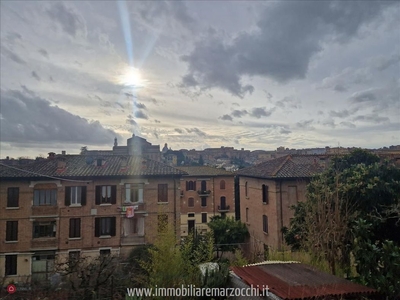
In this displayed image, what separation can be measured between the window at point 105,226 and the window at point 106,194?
123 cm

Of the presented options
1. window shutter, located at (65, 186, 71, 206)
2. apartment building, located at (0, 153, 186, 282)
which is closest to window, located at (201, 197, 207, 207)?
apartment building, located at (0, 153, 186, 282)

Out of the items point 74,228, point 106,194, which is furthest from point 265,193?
point 74,228

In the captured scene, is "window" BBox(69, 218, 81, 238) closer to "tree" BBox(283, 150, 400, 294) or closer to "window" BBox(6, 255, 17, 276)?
"window" BBox(6, 255, 17, 276)

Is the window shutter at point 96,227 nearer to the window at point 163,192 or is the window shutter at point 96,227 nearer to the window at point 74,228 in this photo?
the window at point 74,228

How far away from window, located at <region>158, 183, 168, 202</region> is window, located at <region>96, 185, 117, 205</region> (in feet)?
10.0

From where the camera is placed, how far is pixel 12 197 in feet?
63.1

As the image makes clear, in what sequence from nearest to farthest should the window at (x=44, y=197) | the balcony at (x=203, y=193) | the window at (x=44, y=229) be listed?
the window at (x=44, y=229)
the window at (x=44, y=197)
the balcony at (x=203, y=193)

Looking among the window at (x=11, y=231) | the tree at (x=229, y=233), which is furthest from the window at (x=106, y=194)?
the tree at (x=229, y=233)

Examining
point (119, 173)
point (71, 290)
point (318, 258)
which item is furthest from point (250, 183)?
point (71, 290)

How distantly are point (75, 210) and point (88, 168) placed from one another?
9.92 feet

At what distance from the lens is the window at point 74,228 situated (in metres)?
19.7

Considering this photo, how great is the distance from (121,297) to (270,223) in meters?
14.2

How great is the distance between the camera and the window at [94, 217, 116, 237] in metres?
20.0

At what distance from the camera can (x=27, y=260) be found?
62.4ft
